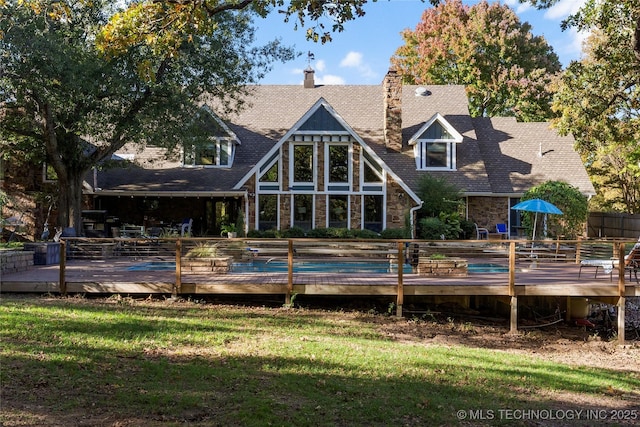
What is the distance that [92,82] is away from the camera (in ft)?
47.9

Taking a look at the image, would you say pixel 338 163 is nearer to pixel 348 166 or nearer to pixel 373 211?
pixel 348 166

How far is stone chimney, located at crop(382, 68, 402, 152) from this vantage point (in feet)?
Result: 76.4

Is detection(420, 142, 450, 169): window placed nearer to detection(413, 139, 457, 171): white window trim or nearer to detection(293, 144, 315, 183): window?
detection(413, 139, 457, 171): white window trim

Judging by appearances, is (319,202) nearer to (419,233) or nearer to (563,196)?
(419,233)

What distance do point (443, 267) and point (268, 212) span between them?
9.26 meters

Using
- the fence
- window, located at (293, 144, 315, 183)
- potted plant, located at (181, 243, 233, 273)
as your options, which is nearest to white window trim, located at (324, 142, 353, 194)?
window, located at (293, 144, 315, 183)

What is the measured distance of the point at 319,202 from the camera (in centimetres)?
2088

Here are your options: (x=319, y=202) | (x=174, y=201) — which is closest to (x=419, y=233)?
(x=319, y=202)

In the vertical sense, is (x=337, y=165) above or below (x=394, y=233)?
above

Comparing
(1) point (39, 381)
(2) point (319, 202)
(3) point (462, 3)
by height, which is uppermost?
(3) point (462, 3)

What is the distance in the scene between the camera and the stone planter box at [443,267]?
12.8 metres

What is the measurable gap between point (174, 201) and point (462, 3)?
946 inches

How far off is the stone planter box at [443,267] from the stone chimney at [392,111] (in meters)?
11.5

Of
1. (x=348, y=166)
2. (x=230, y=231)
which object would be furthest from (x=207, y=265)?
(x=348, y=166)
